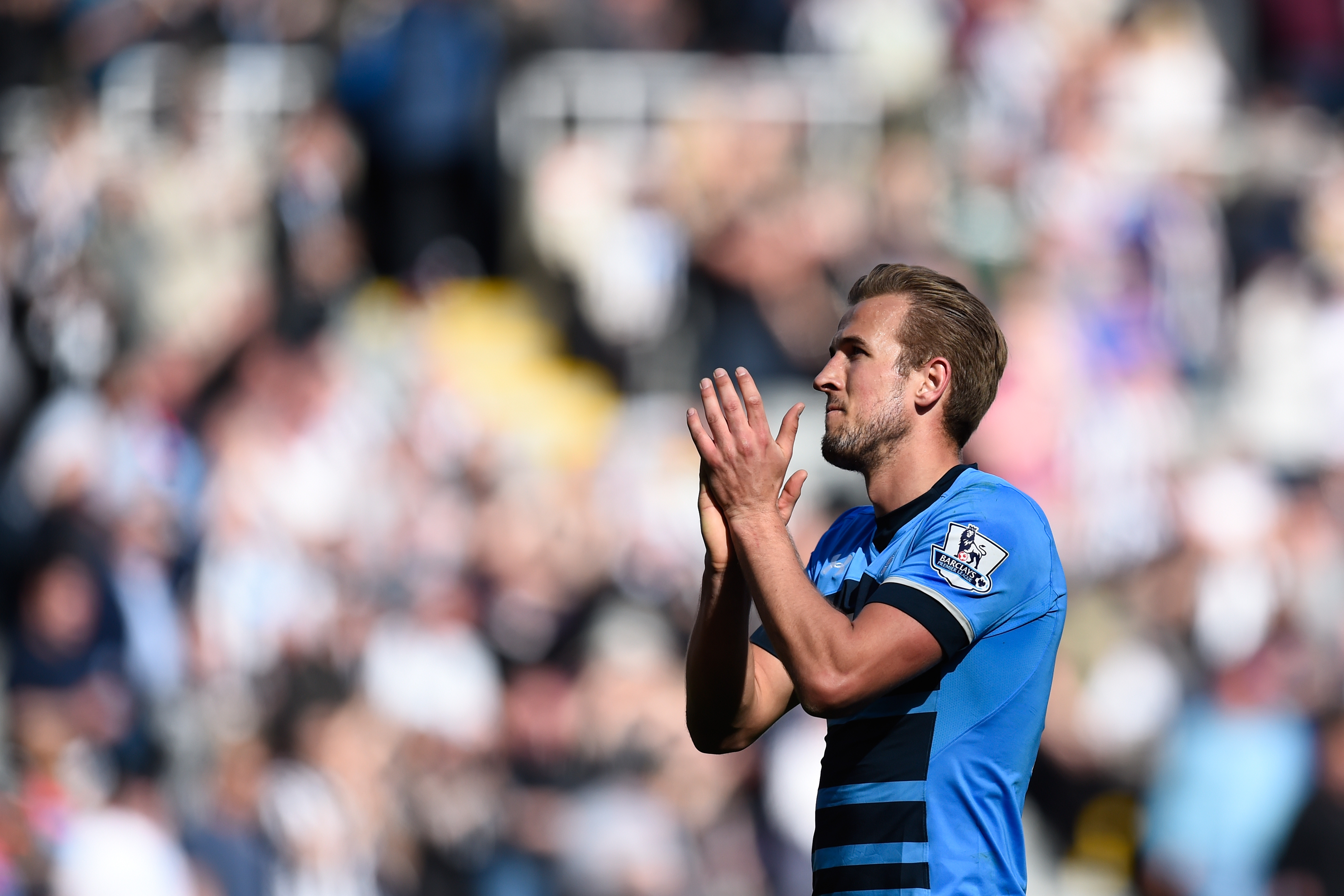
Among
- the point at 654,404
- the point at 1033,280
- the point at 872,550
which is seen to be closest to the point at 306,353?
the point at 654,404

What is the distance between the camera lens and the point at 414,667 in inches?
330

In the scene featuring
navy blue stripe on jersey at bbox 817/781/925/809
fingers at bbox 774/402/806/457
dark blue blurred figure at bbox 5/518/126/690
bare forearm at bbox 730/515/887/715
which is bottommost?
dark blue blurred figure at bbox 5/518/126/690

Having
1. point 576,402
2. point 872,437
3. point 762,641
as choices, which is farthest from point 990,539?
point 576,402

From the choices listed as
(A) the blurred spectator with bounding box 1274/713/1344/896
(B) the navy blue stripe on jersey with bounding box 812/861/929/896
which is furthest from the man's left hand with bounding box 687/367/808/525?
(A) the blurred spectator with bounding box 1274/713/1344/896

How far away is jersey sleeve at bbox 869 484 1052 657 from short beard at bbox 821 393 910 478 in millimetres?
173

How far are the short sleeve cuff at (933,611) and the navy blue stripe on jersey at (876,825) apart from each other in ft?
0.95

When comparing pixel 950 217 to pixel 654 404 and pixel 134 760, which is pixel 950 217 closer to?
pixel 654 404

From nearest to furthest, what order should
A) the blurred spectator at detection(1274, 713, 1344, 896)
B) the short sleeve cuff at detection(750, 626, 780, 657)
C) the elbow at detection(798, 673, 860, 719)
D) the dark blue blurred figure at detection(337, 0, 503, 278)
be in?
the elbow at detection(798, 673, 860, 719) < the short sleeve cuff at detection(750, 626, 780, 657) < the blurred spectator at detection(1274, 713, 1344, 896) < the dark blue blurred figure at detection(337, 0, 503, 278)

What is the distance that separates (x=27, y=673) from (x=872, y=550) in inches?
242

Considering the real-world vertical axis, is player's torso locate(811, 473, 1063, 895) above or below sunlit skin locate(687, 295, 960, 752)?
below

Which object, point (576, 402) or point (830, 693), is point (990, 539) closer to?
point (830, 693)

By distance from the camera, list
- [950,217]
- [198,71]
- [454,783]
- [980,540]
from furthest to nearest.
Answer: [198,71], [950,217], [454,783], [980,540]

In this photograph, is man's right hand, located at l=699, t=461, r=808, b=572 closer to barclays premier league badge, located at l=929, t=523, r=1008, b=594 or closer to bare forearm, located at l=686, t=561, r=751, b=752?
bare forearm, located at l=686, t=561, r=751, b=752

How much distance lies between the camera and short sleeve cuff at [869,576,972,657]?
2865mm
